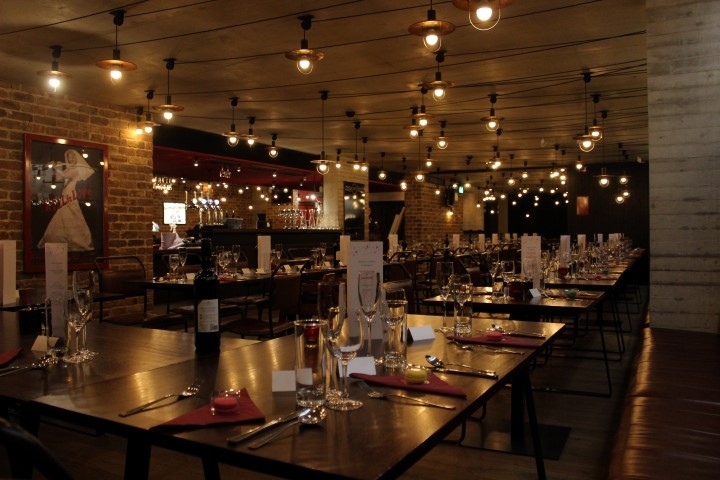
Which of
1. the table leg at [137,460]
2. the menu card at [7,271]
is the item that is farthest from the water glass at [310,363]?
the menu card at [7,271]

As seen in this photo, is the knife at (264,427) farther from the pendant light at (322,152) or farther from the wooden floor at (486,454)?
the pendant light at (322,152)

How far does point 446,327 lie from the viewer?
2443 millimetres

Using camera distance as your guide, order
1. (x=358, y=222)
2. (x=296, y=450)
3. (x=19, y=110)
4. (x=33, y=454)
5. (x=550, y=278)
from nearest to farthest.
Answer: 1. (x=33, y=454)
2. (x=296, y=450)
3. (x=550, y=278)
4. (x=19, y=110)
5. (x=358, y=222)

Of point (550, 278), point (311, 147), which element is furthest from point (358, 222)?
point (550, 278)

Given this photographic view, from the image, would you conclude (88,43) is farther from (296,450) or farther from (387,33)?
(296,450)

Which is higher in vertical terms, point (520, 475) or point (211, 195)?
point (211, 195)

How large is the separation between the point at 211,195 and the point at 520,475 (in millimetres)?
16944

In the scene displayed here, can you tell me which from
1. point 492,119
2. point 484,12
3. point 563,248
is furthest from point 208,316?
point 492,119

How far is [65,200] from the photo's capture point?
24.7 ft

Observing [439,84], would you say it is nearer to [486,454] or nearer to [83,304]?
[486,454]

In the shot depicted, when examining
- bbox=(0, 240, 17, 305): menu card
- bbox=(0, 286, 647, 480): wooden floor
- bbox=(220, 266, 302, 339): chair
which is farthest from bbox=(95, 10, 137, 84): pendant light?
bbox=(0, 286, 647, 480): wooden floor

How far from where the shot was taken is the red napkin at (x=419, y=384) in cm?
142

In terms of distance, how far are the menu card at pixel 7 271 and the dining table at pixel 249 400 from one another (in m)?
1.43

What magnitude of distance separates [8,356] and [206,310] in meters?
0.60
